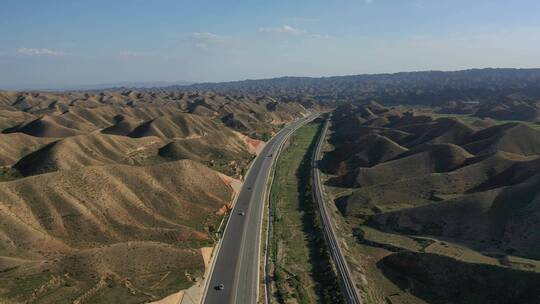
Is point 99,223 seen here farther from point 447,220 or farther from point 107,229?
point 447,220

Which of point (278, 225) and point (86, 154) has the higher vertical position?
point (86, 154)

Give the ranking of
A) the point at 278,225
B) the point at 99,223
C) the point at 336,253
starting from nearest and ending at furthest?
the point at 336,253 < the point at 99,223 < the point at 278,225

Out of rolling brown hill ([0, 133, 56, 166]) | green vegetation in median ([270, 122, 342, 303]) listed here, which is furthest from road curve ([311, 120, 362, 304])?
rolling brown hill ([0, 133, 56, 166])

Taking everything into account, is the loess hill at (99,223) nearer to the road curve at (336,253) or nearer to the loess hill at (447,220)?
the road curve at (336,253)

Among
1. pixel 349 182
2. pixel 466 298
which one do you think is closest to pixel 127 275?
pixel 466 298

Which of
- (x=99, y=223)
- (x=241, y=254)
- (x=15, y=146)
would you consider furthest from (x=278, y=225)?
(x=15, y=146)

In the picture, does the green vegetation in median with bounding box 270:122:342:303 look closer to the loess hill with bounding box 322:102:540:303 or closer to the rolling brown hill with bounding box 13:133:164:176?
the loess hill with bounding box 322:102:540:303
